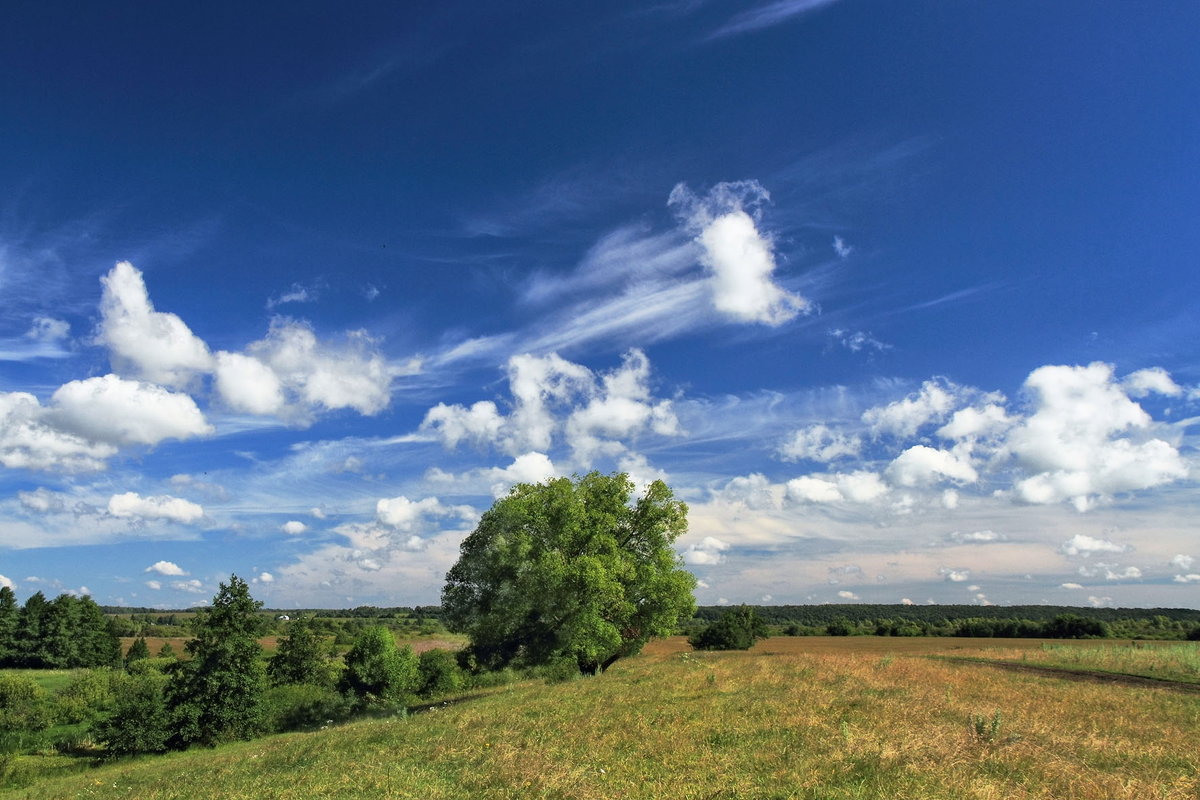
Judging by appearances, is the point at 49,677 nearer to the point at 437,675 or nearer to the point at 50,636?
the point at 50,636

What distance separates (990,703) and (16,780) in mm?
53265

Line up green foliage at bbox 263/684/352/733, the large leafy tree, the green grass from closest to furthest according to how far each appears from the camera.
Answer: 1. the large leafy tree
2. green foliage at bbox 263/684/352/733
3. the green grass

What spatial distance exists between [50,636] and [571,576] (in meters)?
116

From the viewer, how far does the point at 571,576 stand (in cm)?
3209

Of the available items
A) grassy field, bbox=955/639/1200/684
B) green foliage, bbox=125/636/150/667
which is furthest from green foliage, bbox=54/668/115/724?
grassy field, bbox=955/639/1200/684

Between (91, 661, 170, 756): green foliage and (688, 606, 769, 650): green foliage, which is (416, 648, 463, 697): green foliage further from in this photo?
(688, 606, 769, 650): green foliage

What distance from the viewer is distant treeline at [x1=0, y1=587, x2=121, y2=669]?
10075 centimetres

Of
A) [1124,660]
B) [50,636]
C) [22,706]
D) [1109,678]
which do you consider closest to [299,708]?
[22,706]

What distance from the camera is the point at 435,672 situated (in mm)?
58438

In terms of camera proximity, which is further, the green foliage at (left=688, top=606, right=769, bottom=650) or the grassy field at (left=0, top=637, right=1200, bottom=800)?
the green foliage at (left=688, top=606, right=769, bottom=650)

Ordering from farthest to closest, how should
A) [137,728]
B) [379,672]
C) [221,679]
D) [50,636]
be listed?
[50,636]
[379,672]
[221,679]
[137,728]

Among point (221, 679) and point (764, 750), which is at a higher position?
point (764, 750)

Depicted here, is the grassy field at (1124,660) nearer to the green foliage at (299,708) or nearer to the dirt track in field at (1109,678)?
the dirt track in field at (1109,678)

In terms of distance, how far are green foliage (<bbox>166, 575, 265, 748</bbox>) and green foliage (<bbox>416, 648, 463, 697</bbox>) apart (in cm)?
1362
